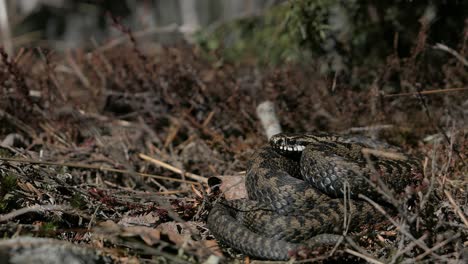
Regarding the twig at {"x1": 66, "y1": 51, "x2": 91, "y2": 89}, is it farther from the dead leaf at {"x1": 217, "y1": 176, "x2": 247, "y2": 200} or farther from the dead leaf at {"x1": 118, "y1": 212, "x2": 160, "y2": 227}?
the dead leaf at {"x1": 118, "y1": 212, "x2": 160, "y2": 227}

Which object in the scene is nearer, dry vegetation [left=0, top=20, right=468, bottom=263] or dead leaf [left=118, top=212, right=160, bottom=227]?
dry vegetation [left=0, top=20, right=468, bottom=263]

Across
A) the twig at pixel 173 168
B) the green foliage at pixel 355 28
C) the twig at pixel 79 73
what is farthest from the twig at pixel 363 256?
the twig at pixel 79 73

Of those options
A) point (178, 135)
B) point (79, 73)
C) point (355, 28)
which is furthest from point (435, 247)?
point (79, 73)

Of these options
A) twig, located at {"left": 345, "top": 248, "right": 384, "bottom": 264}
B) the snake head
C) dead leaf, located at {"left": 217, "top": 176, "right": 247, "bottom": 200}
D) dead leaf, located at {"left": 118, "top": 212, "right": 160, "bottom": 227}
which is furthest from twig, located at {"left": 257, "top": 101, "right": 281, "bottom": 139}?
twig, located at {"left": 345, "top": 248, "right": 384, "bottom": 264}

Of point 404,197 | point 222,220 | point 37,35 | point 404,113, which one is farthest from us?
point 37,35

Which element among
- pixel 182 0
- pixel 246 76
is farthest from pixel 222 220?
pixel 182 0

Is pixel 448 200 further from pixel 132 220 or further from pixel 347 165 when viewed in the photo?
pixel 132 220

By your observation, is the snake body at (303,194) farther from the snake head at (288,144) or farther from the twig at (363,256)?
the twig at (363,256)
